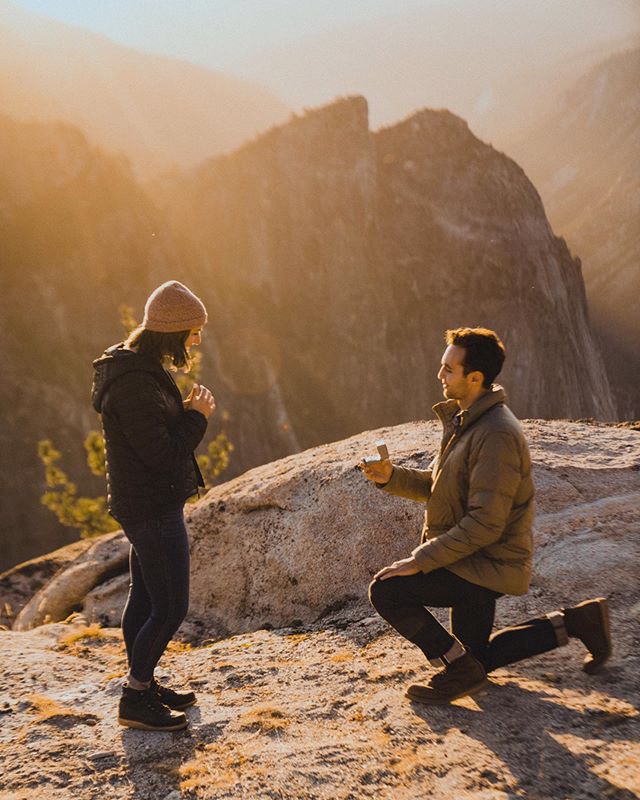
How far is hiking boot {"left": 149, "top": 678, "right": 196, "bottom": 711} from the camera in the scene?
3.78 m

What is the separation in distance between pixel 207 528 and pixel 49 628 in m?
1.60

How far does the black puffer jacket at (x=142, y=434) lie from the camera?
3273 millimetres

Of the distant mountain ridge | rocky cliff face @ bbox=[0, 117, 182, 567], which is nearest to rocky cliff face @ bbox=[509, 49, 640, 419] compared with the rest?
the distant mountain ridge

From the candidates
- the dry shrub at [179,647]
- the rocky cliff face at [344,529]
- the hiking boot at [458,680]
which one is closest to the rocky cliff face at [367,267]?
the rocky cliff face at [344,529]

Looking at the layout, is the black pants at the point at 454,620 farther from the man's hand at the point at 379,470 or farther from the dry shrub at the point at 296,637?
the dry shrub at the point at 296,637

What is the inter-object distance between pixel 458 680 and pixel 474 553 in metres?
0.60

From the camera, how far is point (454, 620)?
11.5 ft

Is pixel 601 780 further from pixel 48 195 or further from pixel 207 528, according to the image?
Answer: pixel 48 195

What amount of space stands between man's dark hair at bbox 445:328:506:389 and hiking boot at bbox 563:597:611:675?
115 centimetres

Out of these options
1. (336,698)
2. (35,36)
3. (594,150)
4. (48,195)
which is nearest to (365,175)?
(48,195)

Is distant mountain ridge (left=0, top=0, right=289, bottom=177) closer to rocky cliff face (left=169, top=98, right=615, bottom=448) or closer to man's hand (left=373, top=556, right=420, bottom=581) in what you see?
rocky cliff face (left=169, top=98, right=615, bottom=448)

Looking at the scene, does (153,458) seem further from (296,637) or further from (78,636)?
(78,636)

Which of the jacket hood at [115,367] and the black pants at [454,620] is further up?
the jacket hood at [115,367]

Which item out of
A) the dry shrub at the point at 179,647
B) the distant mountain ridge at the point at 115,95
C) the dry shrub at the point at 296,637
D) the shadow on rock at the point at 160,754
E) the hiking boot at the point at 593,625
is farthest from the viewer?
the distant mountain ridge at the point at 115,95
